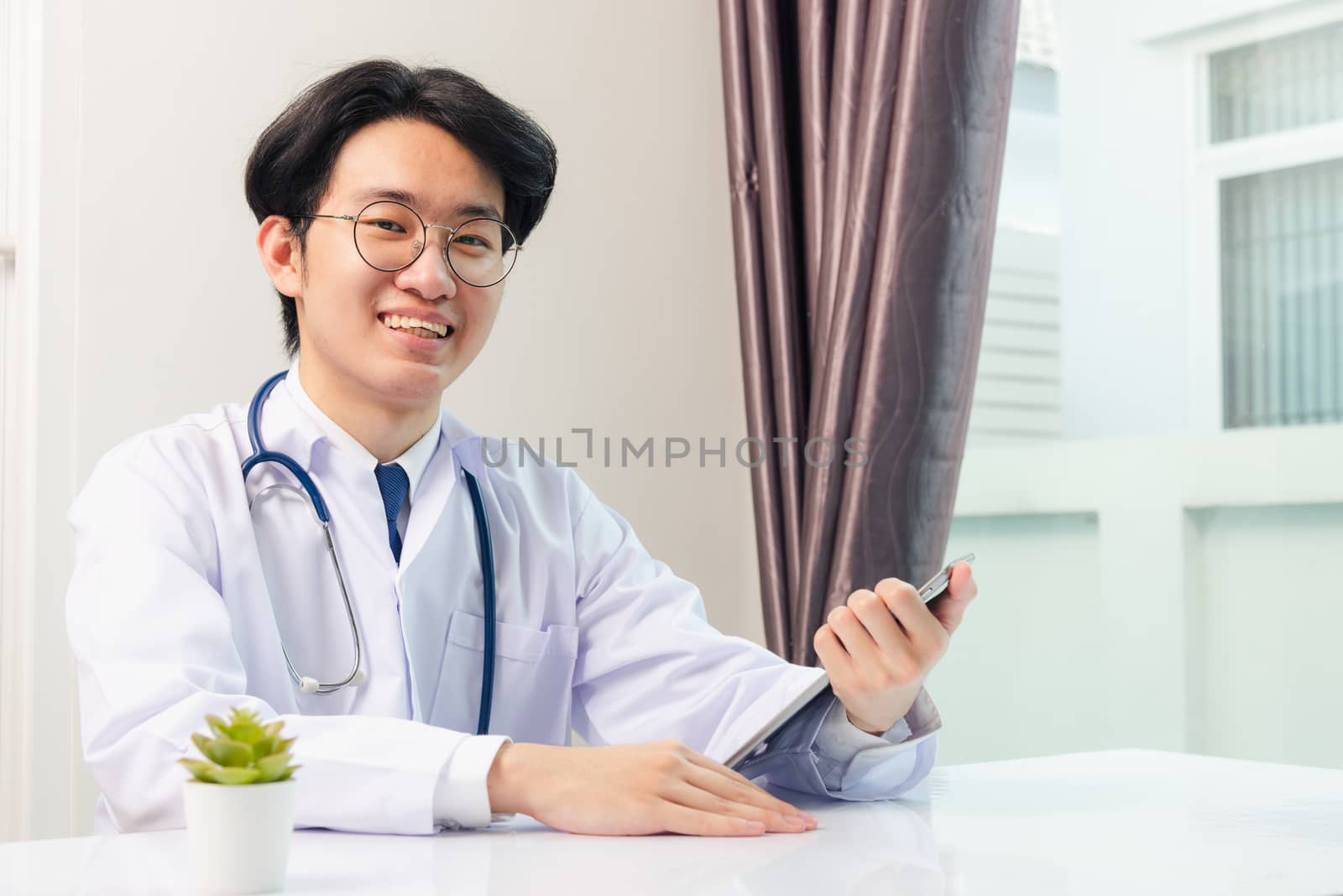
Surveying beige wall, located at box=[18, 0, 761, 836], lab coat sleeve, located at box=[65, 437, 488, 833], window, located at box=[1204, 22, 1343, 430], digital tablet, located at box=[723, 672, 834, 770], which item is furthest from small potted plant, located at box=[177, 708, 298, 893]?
window, located at box=[1204, 22, 1343, 430]

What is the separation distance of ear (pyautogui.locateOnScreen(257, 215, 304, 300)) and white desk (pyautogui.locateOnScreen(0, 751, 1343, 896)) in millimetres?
761

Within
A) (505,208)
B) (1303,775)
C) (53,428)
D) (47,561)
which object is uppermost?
(505,208)

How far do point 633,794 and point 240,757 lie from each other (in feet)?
1.05

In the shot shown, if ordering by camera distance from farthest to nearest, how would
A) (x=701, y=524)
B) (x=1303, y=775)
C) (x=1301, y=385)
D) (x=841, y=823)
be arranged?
(x=701, y=524), (x=1301, y=385), (x=1303, y=775), (x=841, y=823)

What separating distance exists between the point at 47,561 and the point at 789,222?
1356 mm

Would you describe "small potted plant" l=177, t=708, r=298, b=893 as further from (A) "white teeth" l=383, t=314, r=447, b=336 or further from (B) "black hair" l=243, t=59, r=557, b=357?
(B) "black hair" l=243, t=59, r=557, b=357

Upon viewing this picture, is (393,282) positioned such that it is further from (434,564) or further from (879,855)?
(879,855)

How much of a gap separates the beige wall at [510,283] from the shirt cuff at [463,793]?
3.88ft

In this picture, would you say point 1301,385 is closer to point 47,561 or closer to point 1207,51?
point 1207,51

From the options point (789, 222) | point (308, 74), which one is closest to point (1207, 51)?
point (789, 222)

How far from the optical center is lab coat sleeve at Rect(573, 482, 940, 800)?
121 cm

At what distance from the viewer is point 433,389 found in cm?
150

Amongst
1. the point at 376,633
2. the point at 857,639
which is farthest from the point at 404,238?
the point at 857,639

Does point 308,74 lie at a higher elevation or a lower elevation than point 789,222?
higher
